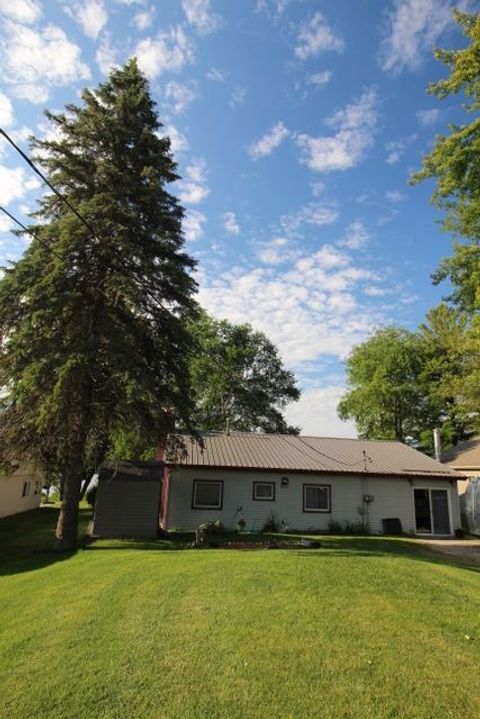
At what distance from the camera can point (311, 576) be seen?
8.88m

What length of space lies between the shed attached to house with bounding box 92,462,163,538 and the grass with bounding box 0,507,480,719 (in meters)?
7.45

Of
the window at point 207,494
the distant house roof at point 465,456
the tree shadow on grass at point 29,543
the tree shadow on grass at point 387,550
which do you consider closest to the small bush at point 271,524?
the window at point 207,494

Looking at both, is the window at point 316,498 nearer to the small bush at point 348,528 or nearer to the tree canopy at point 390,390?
the small bush at point 348,528

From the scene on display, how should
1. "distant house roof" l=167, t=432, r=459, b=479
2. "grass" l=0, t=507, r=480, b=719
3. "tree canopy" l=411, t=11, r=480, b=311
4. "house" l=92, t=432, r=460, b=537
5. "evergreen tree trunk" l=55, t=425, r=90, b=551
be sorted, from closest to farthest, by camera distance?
"grass" l=0, t=507, r=480, b=719 < "tree canopy" l=411, t=11, r=480, b=311 < "evergreen tree trunk" l=55, t=425, r=90, b=551 < "house" l=92, t=432, r=460, b=537 < "distant house roof" l=167, t=432, r=459, b=479

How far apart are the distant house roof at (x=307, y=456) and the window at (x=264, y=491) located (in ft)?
2.56

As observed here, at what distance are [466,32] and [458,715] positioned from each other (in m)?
14.9

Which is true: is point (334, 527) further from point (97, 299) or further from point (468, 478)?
point (97, 299)

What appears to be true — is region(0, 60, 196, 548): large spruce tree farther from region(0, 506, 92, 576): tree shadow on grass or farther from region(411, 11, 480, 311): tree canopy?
region(411, 11, 480, 311): tree canopy

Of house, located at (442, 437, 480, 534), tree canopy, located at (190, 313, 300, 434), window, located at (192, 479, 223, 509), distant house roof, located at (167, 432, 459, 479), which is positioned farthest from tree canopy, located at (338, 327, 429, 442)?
window, located at (192, 479, 223, 509)

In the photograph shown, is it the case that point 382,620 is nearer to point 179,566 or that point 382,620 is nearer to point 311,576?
point 311,576

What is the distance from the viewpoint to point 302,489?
20828mm

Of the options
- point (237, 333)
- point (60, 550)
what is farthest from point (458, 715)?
point (237, 333)

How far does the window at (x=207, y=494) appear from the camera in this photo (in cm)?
1981

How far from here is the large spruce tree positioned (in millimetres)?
13039
